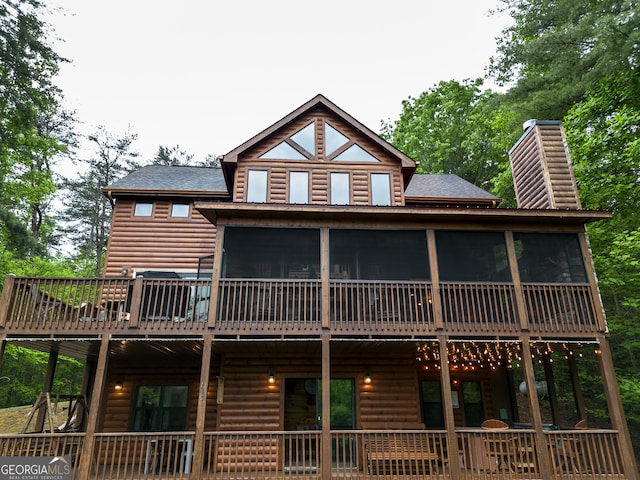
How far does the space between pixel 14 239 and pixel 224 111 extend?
12050cm

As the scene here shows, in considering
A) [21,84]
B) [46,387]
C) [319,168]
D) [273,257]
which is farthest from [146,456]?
[21,84]

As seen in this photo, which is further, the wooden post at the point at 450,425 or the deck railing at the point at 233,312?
the deck railing at the point at 233,312

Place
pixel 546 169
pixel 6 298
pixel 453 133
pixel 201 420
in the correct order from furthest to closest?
pixel 453 133, pixel 546 169, pixel 6 298, pixel 201 420

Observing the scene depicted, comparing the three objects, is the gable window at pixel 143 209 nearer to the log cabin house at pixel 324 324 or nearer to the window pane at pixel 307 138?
the log cabin house at pixel 324 324

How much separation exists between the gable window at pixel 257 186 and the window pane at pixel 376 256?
7.46 ft

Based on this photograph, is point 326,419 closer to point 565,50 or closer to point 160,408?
point 160,408

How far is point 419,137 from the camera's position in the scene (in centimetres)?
2636

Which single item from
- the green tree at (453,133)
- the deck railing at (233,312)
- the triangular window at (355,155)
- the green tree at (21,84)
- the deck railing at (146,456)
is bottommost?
the deck railing at (146,456)

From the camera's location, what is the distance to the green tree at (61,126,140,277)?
26.0 metres

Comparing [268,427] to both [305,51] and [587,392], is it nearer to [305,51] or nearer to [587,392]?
[587,392]

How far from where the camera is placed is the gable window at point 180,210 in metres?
13.2

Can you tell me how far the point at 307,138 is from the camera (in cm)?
1203

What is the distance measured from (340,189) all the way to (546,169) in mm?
5691

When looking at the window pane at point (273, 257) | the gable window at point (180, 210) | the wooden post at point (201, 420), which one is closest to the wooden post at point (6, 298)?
the wooden post at point (201, 420)
